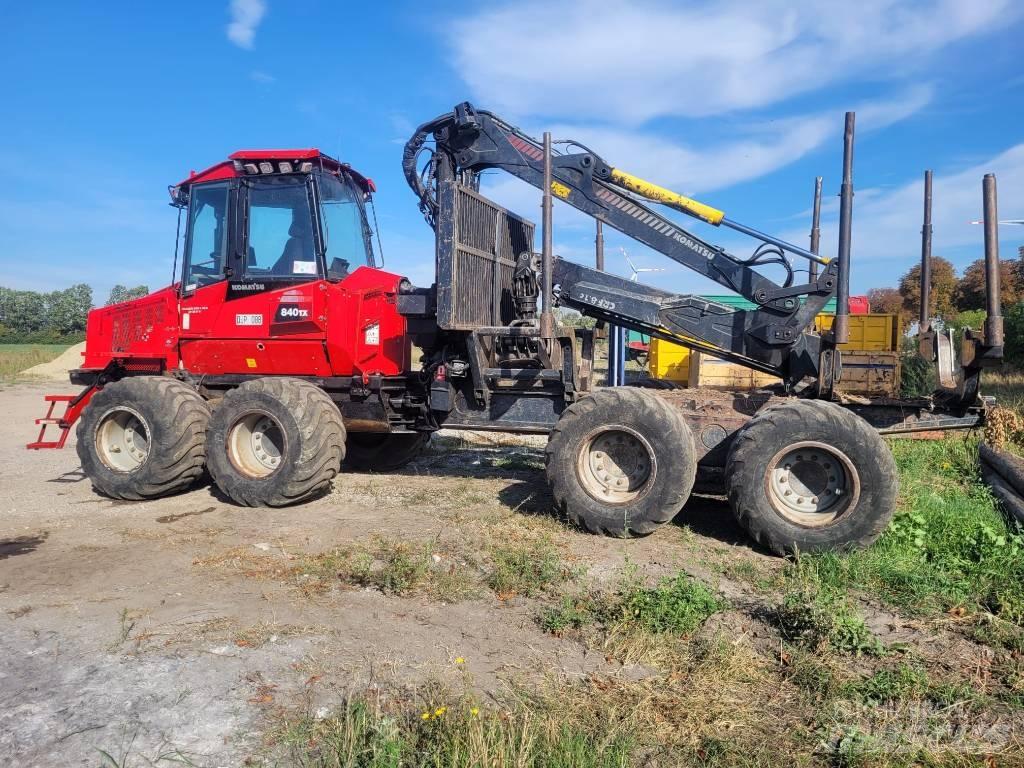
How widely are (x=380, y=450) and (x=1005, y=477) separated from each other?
6816mm

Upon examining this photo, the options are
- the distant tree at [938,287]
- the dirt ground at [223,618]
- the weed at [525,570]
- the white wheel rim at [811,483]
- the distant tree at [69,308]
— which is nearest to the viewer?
the dirt ground at [223,618]

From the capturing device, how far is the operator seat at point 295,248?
755 cm

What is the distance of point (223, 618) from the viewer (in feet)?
14.0

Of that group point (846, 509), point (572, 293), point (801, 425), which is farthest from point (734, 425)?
point (572, 293)

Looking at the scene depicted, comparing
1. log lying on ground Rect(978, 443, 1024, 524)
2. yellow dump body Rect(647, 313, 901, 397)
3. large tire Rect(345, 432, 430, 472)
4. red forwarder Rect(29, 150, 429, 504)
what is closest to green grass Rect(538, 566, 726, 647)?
yellow dump body Rect(647, 313, 901, 397)

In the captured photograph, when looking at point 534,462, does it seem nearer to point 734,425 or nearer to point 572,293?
point 572,293

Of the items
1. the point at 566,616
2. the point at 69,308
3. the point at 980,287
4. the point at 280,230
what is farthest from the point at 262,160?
the point at 69,308

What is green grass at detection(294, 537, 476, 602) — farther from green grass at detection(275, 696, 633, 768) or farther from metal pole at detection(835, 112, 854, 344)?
metal pole at detection(835, 112, 854, 344)

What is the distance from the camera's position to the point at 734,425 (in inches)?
242

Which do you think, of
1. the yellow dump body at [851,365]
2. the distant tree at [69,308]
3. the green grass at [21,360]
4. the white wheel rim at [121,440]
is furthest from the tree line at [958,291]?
the distant tree at [69,308]

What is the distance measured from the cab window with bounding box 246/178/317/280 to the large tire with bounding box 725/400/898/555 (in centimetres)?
470

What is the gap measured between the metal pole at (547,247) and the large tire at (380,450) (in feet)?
11.1

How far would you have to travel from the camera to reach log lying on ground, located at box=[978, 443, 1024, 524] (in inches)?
253

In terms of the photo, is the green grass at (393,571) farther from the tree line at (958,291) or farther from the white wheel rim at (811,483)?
the tree line at (958,291)
